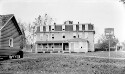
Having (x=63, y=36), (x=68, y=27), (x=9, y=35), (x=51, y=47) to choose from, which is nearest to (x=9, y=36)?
(x=9, y=35)

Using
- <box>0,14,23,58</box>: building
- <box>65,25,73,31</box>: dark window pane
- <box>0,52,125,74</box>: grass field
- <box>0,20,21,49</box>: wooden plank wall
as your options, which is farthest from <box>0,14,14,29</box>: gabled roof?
<box>65,25,73,31</box>: dark window pane

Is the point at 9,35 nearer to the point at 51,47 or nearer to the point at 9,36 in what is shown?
the point at 9,36

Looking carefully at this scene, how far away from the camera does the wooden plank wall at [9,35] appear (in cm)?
2461

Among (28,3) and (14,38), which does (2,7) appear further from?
(14,38)

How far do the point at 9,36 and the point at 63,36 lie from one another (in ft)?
106

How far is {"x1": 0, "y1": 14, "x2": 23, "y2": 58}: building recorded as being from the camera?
24.5 metres

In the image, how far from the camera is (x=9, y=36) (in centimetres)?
2634

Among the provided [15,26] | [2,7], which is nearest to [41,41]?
[15,26]

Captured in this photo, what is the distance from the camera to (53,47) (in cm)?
5669

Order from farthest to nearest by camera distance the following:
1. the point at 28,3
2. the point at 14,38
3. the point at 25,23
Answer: the point at 25,23
the point at 14,38
the point at 28,3

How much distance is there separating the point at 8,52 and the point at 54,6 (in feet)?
39.4

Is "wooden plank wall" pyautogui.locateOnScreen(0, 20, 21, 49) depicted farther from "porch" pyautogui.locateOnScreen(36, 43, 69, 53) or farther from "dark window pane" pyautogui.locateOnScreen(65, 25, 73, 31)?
"dark window pane" pyautogui.locateOnScreen(65, 25, 73, 31)

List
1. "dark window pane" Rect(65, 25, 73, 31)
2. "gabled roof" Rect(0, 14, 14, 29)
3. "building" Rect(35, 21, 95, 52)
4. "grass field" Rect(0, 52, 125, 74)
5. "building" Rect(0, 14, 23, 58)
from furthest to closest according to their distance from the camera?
"dark window pane" Rect(65, 25, 73, 31) < "building" Rect(35, 21, 95, 52) < "gabled roof" Rect(0, 14, 14, 29) < "building" Rect(0, 14, 23, 58) < "grass field" Rect(0, 52, 125, 74)

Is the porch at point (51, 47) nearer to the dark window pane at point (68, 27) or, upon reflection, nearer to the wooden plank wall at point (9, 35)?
the dark window pane at point (68, 27)
